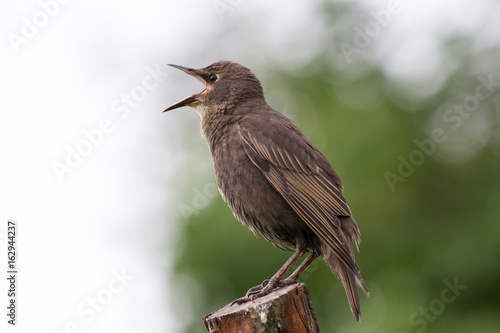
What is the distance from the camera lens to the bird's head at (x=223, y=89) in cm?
670

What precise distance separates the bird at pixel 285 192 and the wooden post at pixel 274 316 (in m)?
0.79

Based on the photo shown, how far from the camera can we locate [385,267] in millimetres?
12133

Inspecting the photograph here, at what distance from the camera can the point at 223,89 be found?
6844 mm

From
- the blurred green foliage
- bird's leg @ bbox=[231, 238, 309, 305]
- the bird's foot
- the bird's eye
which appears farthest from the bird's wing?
the blurred green foliage

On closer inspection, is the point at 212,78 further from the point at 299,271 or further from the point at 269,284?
the point at 269,284

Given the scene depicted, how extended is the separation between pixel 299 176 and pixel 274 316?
5.66ft

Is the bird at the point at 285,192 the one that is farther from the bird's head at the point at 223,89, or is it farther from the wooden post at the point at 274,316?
the wooden post at the point at 274,316

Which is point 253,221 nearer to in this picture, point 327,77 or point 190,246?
point 190,246

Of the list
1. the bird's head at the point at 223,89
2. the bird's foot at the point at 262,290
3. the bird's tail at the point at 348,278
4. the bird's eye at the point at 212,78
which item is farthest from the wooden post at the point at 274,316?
the bird's eye at the point at 212,78

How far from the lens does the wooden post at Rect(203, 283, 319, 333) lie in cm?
455

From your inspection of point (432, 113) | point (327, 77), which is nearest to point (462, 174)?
point (432, 113)

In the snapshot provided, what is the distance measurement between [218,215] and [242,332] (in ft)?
23.2

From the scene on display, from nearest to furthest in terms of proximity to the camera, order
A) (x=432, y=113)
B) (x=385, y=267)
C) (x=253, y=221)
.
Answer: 1. (x=253, y=221)
2. (x=385, y=267)
3. (x=432, y=113)

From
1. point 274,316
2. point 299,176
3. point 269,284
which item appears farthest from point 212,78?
point 274,316
